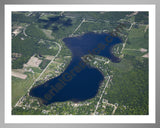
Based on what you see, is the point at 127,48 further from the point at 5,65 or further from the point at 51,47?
the point at 5,65

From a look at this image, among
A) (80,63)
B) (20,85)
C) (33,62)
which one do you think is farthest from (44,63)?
(20,85)

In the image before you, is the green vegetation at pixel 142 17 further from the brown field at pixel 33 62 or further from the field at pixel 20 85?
the field at pixel 20 85

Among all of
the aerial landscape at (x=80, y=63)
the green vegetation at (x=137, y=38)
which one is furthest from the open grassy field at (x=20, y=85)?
the green vegetation at (x=137, y=38)

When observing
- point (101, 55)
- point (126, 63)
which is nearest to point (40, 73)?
point (101, 55)

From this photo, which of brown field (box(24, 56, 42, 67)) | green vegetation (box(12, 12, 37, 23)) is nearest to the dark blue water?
brown field (box(24, 56, 42, 67))

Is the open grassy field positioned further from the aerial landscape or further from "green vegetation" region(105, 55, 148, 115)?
"green vegetation" region(105, 55, 148, 115)

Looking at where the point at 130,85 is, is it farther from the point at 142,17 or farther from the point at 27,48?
the point at 142,17

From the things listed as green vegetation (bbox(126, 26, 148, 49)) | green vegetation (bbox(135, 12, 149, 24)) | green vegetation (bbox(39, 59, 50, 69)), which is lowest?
green vegetation (bbox(39, 59, 50, 69))
